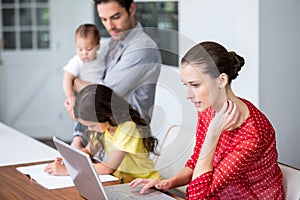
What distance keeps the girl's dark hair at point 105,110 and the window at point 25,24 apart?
3925mm

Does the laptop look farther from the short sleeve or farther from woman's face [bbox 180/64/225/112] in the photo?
the short sleeve

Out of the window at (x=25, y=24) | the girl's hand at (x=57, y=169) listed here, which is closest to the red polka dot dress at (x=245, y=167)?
the girl's hand at (x=57, y=169)

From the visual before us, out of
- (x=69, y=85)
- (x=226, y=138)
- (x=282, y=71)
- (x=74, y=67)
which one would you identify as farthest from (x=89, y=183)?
(x=282, y=71)

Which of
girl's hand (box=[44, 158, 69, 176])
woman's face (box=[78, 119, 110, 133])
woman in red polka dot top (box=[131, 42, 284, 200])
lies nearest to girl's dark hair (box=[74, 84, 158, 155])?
woman's face (box=[78, 119, 110, 133])

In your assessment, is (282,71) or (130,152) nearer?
(130,152)

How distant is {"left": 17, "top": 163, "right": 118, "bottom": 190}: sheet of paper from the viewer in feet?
7.25

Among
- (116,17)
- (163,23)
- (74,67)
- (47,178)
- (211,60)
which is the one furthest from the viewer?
(163,23)

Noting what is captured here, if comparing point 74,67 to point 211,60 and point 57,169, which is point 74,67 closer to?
point 57,169

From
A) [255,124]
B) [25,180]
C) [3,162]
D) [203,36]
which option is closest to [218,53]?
[255,124]

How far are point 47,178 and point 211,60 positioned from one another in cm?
85

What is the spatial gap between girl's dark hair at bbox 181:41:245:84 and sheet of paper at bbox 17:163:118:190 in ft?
2.15

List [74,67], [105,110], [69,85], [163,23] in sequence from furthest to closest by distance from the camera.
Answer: [163,23], [74,67], [69,85], [105,110]

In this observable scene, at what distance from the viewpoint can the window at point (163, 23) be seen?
15.6 feet

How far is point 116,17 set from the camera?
2785mm
